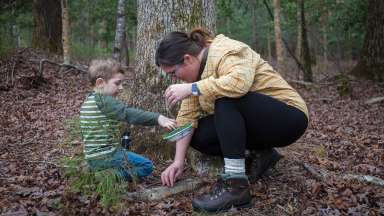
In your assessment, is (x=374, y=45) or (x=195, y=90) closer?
(x=195, y=90)

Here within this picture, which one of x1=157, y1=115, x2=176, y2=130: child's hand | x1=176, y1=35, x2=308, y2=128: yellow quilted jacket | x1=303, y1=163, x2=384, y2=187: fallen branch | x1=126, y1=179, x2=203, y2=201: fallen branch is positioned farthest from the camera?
x1=303, y1=163, x2=384, y2=187: fallen branch

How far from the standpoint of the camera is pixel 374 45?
11.4 metres

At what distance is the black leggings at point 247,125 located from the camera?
3090mm

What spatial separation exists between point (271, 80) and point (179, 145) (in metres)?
0.88

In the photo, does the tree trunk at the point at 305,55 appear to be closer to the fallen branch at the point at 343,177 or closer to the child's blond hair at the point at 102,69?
the fallen branch at the point at 343,177

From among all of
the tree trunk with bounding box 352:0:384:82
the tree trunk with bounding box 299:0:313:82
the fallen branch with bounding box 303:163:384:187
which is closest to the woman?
the fallen branch with bounding box 303:163:384:187

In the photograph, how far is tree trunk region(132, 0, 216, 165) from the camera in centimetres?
414

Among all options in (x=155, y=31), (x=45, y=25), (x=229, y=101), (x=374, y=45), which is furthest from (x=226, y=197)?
(x=45, y=25)

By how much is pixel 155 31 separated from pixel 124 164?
138 centimetres

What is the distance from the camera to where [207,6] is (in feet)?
13.9

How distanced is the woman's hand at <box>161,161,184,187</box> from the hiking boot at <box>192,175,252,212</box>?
344 mm

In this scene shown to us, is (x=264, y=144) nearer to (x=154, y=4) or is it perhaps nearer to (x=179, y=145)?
(x=179, y=145)

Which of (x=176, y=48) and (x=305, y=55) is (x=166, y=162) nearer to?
(x=176, y=48)

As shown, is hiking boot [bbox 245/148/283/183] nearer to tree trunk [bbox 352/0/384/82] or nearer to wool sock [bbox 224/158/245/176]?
wool sock [bbox 224/158/245/176]
